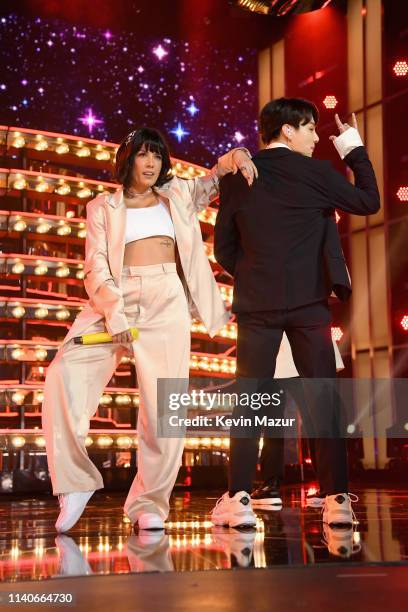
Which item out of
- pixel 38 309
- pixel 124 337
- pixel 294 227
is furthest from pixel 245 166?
pixel 38 309

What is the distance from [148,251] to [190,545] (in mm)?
1356

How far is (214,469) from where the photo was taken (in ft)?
23.6

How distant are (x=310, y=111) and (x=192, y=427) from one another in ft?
13.3

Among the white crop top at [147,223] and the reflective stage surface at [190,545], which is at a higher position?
the white crop top at [147,223]

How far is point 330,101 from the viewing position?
11359 mm

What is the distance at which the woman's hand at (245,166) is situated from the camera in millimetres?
3217

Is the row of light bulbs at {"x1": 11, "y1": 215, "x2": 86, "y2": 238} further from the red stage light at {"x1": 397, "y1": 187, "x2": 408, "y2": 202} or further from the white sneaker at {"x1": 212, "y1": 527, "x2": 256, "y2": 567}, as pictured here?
the red stage light at {"x1": 397, "y1": 187, "x2": 408, "y2": 202}

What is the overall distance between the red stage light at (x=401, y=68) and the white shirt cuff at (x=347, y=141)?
24.8 feet

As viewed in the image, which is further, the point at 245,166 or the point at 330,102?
the point at 330,102

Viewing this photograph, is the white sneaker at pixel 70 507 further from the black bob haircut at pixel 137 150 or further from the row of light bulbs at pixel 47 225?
the row of light bulbs at pixel 47 225

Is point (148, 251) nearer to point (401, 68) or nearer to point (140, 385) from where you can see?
point (140, 385)

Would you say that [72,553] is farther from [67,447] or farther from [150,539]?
[67,447]

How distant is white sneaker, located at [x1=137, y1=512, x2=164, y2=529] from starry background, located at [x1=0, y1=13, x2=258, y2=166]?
5.51m

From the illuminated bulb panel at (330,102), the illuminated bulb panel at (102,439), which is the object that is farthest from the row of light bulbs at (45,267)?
the illuminated bulb panel at (330,102)
